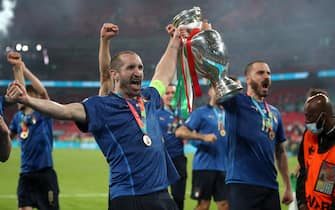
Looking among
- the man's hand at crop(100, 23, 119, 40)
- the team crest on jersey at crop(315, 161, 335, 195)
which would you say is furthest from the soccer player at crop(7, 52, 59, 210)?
the team crest on jersey at crop(315, 161, 335, 195)

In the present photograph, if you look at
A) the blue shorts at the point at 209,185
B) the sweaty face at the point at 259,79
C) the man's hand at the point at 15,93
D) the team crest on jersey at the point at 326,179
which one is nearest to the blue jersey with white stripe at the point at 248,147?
the sweaty face at the point at 259,79

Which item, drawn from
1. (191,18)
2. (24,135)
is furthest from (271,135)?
(24,135)

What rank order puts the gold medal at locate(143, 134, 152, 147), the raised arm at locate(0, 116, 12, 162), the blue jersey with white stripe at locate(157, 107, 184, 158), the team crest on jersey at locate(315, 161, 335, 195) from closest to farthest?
the raised arm at locate(0, 116, 12, 162) → the gold medal at locate(143, 134, 152, 147) → the team crest on jersey at locate(315, 161, 335, 195) → the blue jersey with white stripe at locate(157, 107, 184, 158)

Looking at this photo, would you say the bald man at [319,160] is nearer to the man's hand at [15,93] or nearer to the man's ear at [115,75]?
the man's ear at [115,75]

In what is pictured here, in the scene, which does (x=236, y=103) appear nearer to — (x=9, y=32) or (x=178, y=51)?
(x=178, y=51)

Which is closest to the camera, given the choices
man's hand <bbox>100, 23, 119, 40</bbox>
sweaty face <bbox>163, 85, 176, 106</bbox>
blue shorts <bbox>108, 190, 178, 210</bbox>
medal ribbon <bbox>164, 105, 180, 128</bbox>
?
blue shorts <bbox>108, 190, 178, 210</bbox>

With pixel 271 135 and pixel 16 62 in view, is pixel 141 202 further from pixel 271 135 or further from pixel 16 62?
pixel 16 62

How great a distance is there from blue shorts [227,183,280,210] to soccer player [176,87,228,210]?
252cm

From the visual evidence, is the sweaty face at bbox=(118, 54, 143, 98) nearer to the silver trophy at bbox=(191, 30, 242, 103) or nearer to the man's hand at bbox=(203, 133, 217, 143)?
the silver trophy at bbox=(191, 30, 242, 103)

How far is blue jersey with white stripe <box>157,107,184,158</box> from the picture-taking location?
26.8ft

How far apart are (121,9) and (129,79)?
3118cm

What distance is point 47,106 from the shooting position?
3.35 m

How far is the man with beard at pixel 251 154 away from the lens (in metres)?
4.99

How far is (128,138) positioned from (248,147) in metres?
1.66
